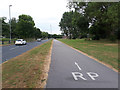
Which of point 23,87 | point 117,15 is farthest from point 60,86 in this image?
point 117,15

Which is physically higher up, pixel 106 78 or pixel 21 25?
pixel 21 25

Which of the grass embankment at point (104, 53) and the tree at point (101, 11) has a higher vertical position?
the tree at point (101, 11)

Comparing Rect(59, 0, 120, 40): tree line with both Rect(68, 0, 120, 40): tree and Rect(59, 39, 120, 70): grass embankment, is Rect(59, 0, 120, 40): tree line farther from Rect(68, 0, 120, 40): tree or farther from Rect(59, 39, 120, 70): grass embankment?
Rect(59, 39, 120, 70): grass embankment

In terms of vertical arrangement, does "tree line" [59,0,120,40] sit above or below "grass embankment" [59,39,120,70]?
above

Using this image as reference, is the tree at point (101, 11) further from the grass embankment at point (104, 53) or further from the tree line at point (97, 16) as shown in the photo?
the grass embankment at point (104, 53)

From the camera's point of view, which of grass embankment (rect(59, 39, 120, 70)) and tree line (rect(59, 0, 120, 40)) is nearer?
grass embankment (rect(59, 39, 120, 70))

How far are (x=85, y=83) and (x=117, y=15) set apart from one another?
1787 cm

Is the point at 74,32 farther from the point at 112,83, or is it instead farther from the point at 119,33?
the point at 112,83

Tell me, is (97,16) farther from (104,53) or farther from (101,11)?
(104,53)

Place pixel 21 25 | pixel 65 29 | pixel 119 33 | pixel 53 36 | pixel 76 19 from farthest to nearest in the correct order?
pixel 53 36 < pixel 65 29 < pixel 21 25 < pixel 119 33 < pixel 76 19

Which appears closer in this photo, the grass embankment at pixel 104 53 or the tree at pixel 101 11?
the grass embankment at pixel 104 53

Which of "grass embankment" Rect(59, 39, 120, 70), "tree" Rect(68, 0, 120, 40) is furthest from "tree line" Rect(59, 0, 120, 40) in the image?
"grass embankment" Rect(59, 39, 120, 70)

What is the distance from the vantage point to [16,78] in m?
Result: 4.86

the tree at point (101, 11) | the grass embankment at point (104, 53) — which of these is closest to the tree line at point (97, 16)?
the tree at point (101, 11)
